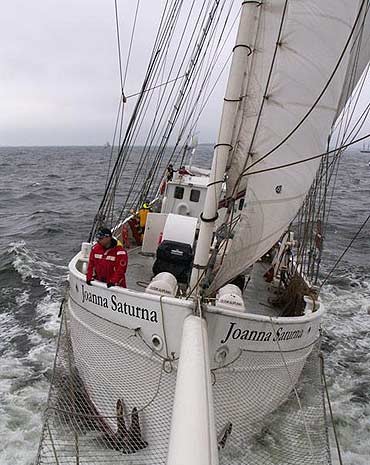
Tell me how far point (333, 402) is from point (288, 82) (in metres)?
6.17

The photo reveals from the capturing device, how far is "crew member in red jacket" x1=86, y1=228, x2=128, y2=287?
6270 millimetres

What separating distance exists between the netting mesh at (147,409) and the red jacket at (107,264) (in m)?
0.67

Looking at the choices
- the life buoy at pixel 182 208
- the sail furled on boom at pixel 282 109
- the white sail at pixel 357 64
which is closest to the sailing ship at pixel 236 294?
the sail furled on boom at pixel 282 109

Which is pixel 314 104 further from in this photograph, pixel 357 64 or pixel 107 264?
pixel 357 64

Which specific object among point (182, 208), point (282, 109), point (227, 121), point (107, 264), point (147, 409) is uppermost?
point (282, 109)

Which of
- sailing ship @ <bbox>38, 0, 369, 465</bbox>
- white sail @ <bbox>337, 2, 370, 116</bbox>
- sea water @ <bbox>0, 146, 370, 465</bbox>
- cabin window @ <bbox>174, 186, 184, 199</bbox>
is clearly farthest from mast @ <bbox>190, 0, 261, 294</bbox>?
cabin window @ <bbox>174, 186, 184, 199</bbox>

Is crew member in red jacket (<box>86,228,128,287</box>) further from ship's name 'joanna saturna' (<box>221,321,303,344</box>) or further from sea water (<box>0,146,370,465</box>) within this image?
sea water (<box>0,146,370,465</box>)

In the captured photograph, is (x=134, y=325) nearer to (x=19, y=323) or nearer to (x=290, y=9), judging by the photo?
(x=290, y=9)

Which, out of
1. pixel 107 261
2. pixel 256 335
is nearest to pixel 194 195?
pixel 107 261

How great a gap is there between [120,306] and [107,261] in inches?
32.1

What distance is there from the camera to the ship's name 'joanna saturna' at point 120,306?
5.58 meters

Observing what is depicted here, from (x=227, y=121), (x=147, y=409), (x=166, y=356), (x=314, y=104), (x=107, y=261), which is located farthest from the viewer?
(x=107, y=261)

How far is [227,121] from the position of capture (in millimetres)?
4871

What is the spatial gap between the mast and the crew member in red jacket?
1.38m
